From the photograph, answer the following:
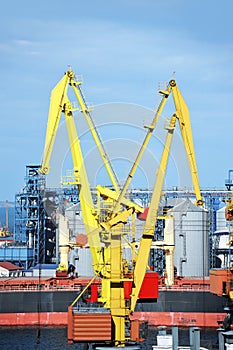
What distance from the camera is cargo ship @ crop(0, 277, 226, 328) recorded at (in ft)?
206

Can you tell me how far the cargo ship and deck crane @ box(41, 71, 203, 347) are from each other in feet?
42.6

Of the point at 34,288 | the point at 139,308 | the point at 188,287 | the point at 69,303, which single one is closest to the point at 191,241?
the point at 188,287

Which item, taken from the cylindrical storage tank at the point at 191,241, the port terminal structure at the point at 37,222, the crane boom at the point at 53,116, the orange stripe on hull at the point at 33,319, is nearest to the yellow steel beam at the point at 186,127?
the crane boom at the point at 53,116

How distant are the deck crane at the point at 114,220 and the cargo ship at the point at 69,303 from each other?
13.0 metres

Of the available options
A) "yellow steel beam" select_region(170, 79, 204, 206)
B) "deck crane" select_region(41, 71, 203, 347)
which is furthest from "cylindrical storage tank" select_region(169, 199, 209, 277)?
"yellow steel beam" select_region(170, 79, 204, 206)

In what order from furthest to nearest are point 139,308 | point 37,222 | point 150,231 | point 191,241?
point 37,222, point 191,241, point 139,308, point 150,231

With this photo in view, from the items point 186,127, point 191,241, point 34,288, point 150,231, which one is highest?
point 186,127

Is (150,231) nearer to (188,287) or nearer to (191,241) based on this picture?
(188,287)

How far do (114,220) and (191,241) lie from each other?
38.1m

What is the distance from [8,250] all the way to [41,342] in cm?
3305

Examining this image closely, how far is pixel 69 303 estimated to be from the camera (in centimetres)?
6378

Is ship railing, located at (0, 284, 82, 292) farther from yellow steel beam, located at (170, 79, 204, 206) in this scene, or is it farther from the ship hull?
yellow steel beam, located at (170, 79, 204, 206)

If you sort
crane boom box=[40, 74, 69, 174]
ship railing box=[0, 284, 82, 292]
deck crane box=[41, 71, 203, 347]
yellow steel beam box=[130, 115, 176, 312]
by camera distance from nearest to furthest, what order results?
deck crane box=[41, 71, 203, 347]
yellow steel beam box=[130, 115, 176, 312]
crane boom box=[40, 74, 69, 174]
ship railing box=[0, 284, 82, 292]

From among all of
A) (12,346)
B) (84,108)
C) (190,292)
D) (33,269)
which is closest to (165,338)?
(12,346)
